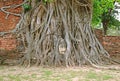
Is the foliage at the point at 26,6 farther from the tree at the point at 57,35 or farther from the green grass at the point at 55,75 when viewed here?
the green grass at the point at 55,75

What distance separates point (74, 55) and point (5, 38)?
98.3 inches

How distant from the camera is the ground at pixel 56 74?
Result: 680cm

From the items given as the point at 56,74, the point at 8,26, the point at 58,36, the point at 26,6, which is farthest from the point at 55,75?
the point at 8,26

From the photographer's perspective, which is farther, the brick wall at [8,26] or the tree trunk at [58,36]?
the brick wall at [8,26]

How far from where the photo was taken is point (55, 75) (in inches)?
287

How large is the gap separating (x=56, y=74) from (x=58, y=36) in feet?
6.84

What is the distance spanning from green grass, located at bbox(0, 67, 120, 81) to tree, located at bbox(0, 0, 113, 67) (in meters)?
0.73

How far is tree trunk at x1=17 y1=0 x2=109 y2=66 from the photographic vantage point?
8.98 m

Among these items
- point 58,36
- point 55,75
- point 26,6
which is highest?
point 26,6

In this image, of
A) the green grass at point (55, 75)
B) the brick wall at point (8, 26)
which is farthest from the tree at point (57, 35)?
the green grass at point (55, 75)

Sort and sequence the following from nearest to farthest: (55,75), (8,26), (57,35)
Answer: (55,75) < (57,35) < (8,26)

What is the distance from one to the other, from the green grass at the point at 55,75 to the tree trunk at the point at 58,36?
0.73 metres

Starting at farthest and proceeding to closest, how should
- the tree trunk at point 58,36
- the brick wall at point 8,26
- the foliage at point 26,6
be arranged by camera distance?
the brick wall at point 8,26, the foliage at point 26,6, the tree trunk at point 58,36

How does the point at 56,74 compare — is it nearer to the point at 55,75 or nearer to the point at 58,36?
the point at 55,75
